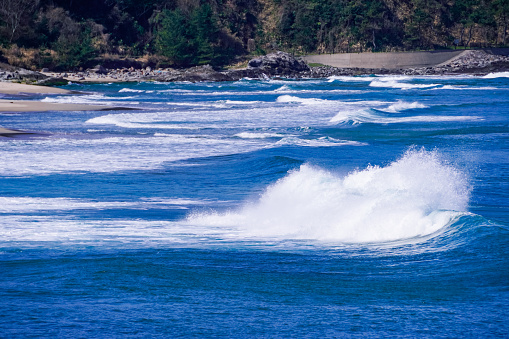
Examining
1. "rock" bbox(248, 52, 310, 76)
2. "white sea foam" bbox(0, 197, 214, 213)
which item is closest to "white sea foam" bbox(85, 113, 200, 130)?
"white sea foam" bbox(0, 197, 214, 213)

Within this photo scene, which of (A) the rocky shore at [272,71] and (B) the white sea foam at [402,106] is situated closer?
(B) the white sea foam at [402,106]

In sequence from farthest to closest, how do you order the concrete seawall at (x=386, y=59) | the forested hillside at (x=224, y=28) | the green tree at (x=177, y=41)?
the concrete seawall at (x=386, y=59)
the green tree at (x=177, y=41)
the forested hillside at (x=224, y=28)

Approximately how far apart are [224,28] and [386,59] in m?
22.8

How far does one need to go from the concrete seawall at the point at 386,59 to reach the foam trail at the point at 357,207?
7048cm

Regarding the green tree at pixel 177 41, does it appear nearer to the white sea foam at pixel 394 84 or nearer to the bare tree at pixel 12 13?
the bare tree at pixel 12 13

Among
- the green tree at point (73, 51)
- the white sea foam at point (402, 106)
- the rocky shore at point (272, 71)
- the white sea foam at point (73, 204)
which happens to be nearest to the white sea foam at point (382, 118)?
the white sea foam at point (402, 106)

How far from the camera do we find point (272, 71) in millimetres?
A: 75875

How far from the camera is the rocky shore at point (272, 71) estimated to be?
67062mm

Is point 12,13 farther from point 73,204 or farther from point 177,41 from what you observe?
point 73,204

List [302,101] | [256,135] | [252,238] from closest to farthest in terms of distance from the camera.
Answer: [252,238]
[256,135]
[302,101]

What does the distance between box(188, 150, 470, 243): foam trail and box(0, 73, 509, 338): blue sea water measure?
0.04 meters

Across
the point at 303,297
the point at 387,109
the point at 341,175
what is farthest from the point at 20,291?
the point at 387,109

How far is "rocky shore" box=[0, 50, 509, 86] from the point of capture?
67062 mm

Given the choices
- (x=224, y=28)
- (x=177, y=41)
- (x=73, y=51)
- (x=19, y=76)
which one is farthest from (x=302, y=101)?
(x=224, y=28)
